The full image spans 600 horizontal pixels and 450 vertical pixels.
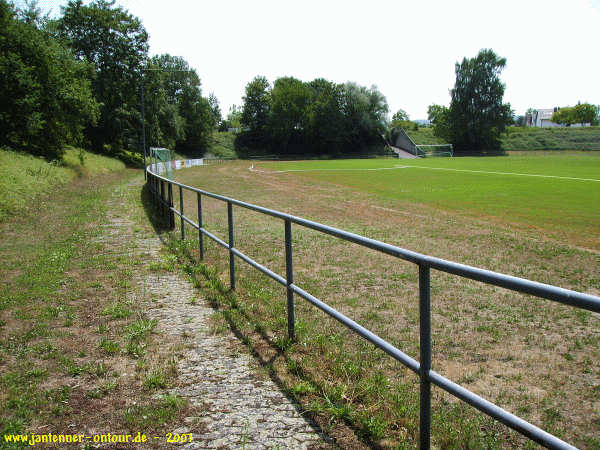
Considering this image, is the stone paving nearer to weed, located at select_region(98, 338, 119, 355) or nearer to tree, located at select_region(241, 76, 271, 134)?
weed, located at select_region(98, 338, 119, 355)

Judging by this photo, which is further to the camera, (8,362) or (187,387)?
(8,362)

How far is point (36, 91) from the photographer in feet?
94.5

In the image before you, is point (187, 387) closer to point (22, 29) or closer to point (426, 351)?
point (426, 351)

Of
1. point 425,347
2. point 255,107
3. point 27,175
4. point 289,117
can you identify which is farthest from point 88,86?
point 255,107

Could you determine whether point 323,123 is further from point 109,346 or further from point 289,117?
point 109,346

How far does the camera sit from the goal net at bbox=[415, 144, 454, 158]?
8781cm

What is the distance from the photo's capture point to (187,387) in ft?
11.7

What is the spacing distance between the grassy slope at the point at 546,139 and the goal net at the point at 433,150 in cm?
620

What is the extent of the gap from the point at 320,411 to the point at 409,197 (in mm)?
15607

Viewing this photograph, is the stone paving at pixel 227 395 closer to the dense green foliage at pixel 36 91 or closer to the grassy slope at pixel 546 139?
Result: the dense green foliage at pixel 36 91

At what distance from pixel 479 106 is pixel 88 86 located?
7832cm

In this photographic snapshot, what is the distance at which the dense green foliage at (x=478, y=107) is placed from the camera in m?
93.3

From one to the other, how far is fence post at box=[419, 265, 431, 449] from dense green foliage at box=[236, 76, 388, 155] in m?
91.4

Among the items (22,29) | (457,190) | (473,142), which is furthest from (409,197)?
(473,142)
